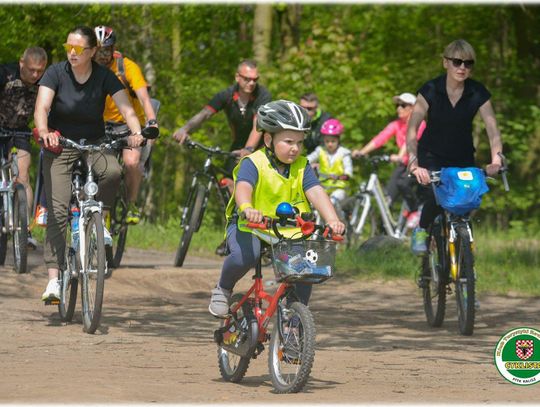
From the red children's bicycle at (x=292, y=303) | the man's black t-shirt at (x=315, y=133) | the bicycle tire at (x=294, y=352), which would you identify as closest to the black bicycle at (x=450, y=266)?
the red children's bicycle at (x=292, y=303)

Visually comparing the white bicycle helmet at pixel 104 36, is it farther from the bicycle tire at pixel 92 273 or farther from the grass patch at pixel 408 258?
the grass patch at pixel 408 258

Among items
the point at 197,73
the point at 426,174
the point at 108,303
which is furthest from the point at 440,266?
the point at 197,73

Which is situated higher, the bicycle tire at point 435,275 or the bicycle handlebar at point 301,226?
the bicycle handlebar at point 301,226

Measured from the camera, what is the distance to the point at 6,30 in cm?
2216

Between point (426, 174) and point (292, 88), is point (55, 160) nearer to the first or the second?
point (426, 174)

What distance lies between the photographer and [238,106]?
14.9 meters

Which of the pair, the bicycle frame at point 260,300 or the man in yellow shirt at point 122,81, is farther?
the man in yellow shirt at point 122,81

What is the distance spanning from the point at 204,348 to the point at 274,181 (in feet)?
7.25

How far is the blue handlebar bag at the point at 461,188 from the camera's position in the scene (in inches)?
446

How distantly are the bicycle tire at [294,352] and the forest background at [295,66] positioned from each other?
1377 centimetres

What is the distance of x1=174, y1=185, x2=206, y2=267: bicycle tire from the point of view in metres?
15.7

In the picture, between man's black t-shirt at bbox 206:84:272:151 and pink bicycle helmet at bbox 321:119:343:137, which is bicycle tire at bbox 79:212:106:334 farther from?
pink bicycle helmet at bbox 321:119:343:137

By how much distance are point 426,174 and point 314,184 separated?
3.15 meters

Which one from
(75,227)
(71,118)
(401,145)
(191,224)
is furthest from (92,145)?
(401,145)
